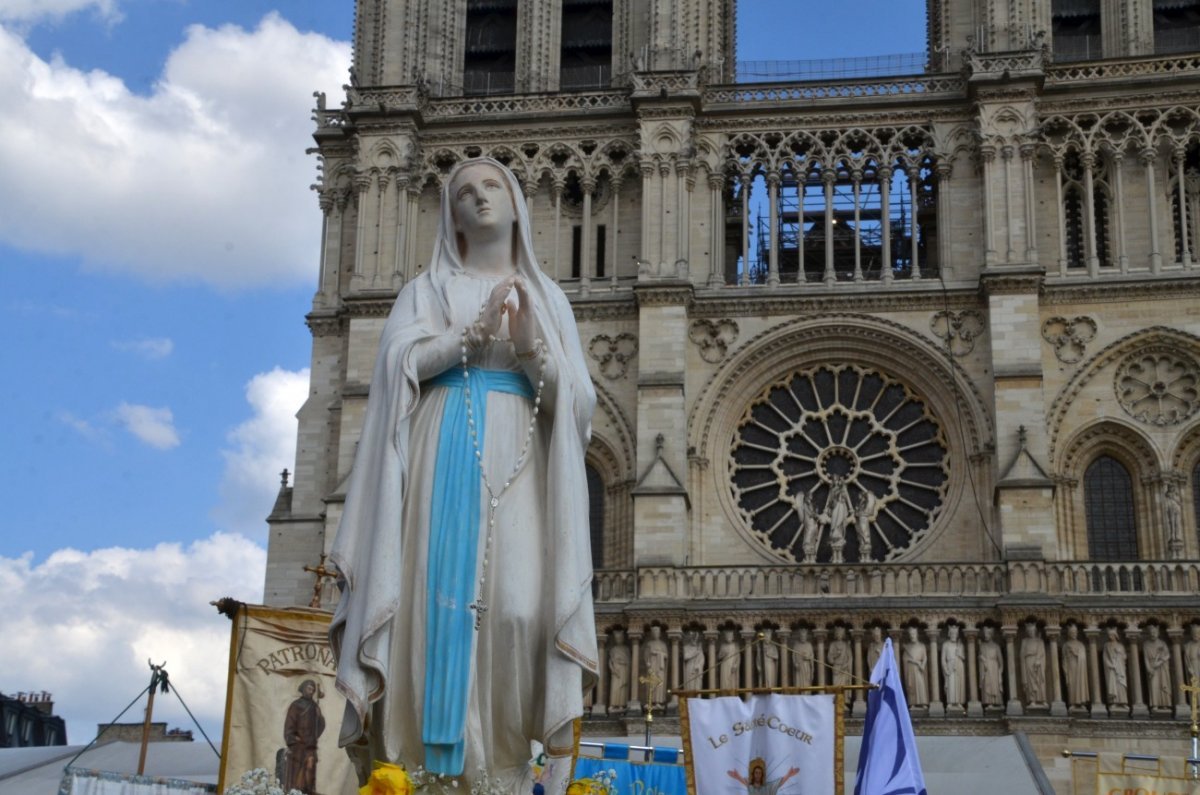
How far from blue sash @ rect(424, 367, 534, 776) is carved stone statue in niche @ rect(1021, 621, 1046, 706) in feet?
67.5

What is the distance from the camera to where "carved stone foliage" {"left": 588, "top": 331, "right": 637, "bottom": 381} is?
1182 inches

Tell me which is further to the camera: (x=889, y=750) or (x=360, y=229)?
(x=360, y=229)

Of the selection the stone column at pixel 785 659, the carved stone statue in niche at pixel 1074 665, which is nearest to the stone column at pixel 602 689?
the stone column at pixel 785 659

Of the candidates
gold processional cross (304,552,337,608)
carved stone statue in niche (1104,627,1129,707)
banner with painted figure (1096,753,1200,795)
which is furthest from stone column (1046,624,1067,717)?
gold processional cross (304,552,337,608)

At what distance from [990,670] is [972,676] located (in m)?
0.29

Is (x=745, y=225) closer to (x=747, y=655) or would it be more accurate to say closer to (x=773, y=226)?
(x=773, y=226)

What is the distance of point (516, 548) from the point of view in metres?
6.75

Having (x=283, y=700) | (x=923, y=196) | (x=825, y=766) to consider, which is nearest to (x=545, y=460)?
(x=825, y=766)

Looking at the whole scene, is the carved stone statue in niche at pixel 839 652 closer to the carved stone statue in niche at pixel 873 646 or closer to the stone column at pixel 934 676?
the carved stone statue in niche at pixel 873 646

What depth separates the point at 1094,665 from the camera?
1037 inches

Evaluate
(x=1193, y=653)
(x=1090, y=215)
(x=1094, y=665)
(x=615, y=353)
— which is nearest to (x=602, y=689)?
(x=615, y=353)

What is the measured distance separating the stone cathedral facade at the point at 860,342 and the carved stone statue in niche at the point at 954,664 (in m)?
0.08

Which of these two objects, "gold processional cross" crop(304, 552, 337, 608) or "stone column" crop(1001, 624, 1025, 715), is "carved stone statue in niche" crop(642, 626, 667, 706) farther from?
"gold processional cross" crop(304, 552, 337, 608)

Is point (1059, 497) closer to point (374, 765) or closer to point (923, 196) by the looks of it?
point (923, 196)
